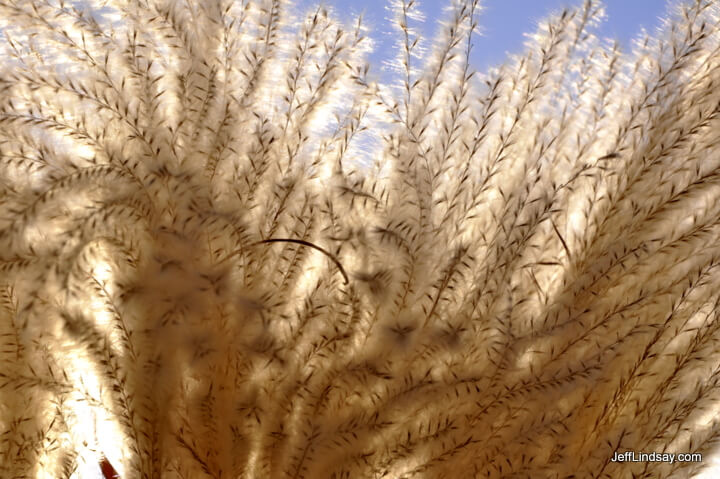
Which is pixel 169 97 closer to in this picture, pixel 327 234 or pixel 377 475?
pixel 327 234

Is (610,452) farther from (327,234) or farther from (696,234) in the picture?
(327,234)

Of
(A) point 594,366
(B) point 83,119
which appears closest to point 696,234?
(A) point 594,366

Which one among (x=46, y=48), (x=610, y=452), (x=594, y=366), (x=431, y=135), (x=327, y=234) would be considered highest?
(x=46, y=48)

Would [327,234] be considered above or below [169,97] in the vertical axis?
below

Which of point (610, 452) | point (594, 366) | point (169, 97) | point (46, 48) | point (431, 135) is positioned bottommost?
point (610, 452)

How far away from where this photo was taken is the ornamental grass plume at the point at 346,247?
1.77 metres

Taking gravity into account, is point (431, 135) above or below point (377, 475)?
above

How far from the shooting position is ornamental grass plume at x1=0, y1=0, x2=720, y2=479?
1773 mm

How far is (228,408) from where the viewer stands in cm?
180

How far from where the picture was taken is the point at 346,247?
1834 millimetres

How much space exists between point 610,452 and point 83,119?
1.35 m

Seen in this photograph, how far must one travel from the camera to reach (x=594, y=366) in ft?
5.85

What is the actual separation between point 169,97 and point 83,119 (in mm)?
190

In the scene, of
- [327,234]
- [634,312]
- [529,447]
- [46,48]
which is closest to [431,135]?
[327,234]
